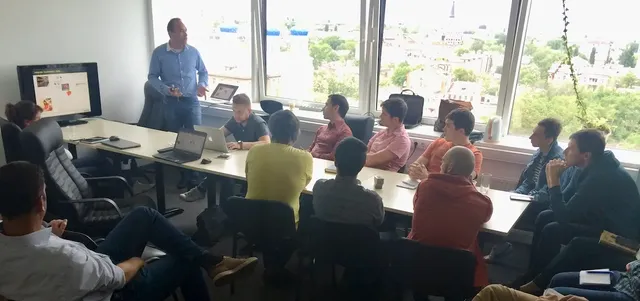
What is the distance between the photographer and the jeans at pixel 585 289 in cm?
212

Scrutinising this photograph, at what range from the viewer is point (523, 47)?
4.07 meters

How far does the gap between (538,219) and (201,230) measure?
245cm

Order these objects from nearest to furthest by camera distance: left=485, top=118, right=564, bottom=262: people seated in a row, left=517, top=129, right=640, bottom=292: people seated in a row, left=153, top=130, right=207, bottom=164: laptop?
1. left=517, top=129, right=640, bottom=292: people seated in a row
2. left=485, top=118, right=564, bottom=262: people seated in a row
3. left=153, top=130, right=207, bottom=164: laptop

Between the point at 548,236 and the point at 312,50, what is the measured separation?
10.2 feet

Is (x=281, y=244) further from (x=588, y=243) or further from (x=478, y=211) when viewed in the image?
(x=588, y=243)

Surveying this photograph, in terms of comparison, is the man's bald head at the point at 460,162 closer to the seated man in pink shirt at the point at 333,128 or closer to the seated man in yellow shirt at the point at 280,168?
the seated man in yellow shirt at the point at 280,168

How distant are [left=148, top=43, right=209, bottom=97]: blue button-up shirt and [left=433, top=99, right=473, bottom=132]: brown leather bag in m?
2.57

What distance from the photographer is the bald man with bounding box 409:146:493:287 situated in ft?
7.51

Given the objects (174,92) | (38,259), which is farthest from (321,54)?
(38,259)

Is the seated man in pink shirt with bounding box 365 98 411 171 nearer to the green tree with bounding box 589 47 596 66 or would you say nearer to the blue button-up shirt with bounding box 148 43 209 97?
the green tree with bounding box 589 47 596 66

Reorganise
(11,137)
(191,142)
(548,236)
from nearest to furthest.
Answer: (548,236)
(11,137)
(191,142)

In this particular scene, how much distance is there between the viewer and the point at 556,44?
3924mm

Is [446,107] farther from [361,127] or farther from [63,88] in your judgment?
[63,88]

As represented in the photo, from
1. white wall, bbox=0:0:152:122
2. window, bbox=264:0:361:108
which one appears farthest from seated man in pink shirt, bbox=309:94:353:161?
white wall, bbox=0:0:152:122
